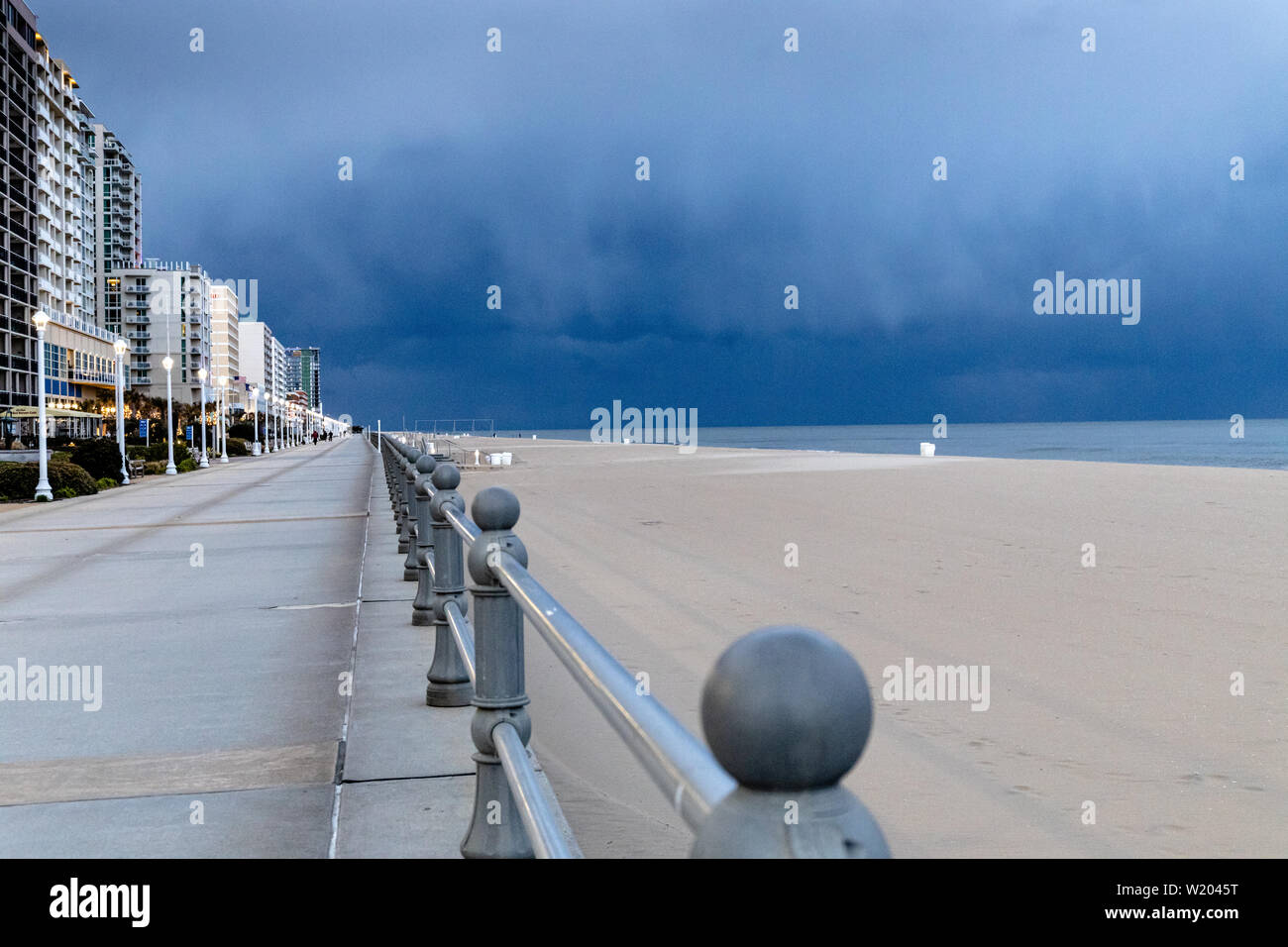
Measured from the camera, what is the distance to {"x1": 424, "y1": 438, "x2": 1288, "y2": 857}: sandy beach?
15.7 feet

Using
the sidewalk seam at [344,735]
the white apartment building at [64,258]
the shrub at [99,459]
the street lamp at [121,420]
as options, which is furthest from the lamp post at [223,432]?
the sidewalk seam at [344,735]

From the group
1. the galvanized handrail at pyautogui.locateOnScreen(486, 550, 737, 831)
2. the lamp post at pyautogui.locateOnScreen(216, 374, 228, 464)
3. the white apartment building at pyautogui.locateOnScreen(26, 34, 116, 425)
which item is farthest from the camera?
the white apartment building at pyautogui.locateOnScreen(26, 34, 116, 425)

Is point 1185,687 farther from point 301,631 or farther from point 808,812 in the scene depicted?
point 808,812

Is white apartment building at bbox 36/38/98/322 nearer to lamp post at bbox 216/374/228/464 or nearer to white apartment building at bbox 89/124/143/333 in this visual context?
white apartment building at bbox 89/124/143/333

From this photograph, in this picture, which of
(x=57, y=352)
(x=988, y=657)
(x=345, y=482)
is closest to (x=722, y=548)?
(x=988, y=657)

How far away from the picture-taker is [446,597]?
19.2 ft

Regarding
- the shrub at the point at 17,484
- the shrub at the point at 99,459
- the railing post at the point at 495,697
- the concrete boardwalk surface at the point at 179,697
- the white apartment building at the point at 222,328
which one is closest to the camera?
the railing post at the point at 495,697

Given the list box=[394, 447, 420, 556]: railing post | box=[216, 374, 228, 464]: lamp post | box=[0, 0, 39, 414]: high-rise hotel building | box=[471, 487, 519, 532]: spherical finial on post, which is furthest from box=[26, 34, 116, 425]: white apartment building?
box=[471, 487, 519, 532]: spherical finial on post

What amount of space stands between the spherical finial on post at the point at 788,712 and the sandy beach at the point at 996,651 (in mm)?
3240

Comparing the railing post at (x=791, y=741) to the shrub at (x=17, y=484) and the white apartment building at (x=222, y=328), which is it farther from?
the white apartment building at (x=222, y=328)

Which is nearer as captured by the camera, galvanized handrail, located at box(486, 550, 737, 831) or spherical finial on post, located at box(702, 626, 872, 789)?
spherical finial on post, located at box(702, 626, 872, 789)

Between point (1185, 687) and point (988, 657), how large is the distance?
1.32 meters
